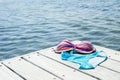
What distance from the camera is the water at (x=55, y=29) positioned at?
375 inches

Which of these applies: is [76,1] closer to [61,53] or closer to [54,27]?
[54,27]

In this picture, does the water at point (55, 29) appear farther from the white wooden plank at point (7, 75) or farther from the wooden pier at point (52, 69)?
the white wooden plank at point (7, 75)

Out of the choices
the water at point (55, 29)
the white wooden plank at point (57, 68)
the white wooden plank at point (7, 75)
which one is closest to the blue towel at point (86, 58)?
the white wooden plank at point (57, 68)

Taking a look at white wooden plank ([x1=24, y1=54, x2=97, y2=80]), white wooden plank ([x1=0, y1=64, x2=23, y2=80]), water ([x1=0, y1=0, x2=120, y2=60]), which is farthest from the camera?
water ([x1=0, y1=0, x2=120, y2=60])

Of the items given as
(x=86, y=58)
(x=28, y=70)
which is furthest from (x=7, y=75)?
(x=86, y=58)

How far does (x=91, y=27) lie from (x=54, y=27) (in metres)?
1.76

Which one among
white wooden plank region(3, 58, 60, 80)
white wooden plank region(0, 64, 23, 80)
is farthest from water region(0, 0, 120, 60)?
white wooden plank region(0, 64, 23, 80)

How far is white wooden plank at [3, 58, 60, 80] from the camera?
4906 mm

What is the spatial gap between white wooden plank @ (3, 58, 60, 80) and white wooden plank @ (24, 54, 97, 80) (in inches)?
6.5

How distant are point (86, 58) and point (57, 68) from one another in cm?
74

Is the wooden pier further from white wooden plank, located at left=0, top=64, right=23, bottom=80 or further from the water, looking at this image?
the water

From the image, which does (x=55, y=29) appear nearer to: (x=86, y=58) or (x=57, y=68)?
(x=86, y=58)

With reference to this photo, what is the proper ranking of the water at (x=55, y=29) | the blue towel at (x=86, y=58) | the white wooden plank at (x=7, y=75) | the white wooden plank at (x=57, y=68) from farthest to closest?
1. the water at (x=55, y=29)
2. the blue towel at (x=86, y=58)
3. the white wooden plank at (x=7, y=75)
4. the white wooden plank at (x=57, y=68)

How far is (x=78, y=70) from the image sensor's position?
512 cm
